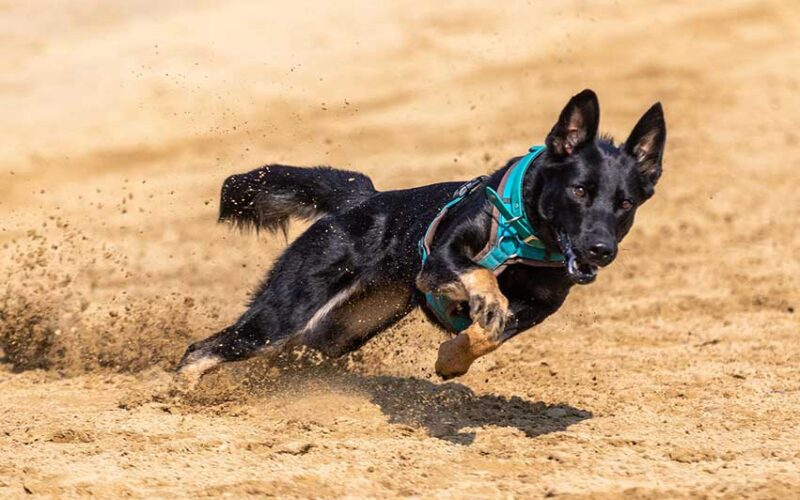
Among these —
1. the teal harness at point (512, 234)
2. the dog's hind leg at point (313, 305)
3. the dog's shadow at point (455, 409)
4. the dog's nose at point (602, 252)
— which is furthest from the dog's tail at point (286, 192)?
the dog's nose at point (602, 252)

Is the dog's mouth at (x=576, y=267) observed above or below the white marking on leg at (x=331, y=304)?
above

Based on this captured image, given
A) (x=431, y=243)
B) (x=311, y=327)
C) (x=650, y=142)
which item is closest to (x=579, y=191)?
(x=650, y=142)

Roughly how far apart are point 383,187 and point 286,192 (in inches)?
128

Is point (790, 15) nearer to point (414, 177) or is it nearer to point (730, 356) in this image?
point (414, 177)

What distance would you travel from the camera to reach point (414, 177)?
9383mm

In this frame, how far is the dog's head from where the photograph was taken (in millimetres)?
4621

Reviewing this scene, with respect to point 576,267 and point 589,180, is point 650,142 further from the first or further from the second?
point 576,267

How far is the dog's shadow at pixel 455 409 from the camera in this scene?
502 centimetres

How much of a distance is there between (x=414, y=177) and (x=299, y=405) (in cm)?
428

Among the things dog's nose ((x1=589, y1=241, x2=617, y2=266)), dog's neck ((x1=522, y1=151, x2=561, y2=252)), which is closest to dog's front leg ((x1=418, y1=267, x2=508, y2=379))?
dog's neck ((x1=522, y1=151, x2=561, y2=252))

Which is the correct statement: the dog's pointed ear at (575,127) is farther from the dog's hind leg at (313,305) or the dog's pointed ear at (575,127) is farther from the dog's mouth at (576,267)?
the dog's hind leg at (313,305)

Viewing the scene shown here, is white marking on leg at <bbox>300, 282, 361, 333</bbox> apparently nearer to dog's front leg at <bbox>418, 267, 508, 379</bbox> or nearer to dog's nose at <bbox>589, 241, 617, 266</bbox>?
dog's front leg at <bbox>418, 267, 508, 379</bbox>

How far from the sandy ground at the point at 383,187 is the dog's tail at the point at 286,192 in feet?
2.84

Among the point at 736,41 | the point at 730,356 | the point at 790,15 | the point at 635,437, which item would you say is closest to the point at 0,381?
the point at 635,437
